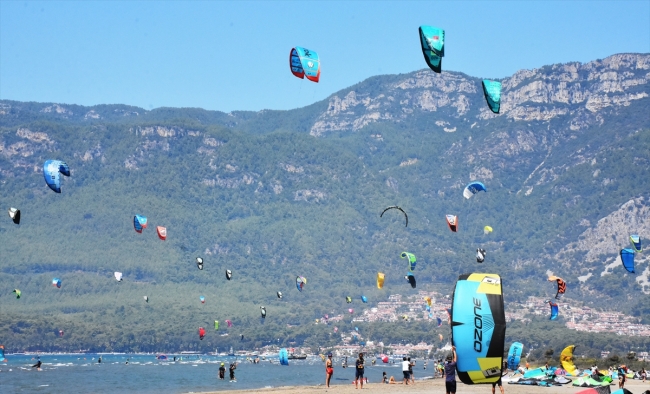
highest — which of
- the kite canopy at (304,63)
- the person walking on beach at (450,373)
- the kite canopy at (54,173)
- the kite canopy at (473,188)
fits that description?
the kite canopy at (304,63)

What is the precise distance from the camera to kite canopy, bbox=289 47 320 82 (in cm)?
5983

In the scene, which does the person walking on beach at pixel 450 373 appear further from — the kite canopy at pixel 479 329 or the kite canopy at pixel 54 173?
the kite canopy at pixel 54 173

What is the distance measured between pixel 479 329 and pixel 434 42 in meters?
19.6

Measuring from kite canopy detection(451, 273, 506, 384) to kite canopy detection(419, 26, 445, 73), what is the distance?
58.7 feet

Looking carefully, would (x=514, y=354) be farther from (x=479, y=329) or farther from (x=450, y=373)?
(x=479, y=329)

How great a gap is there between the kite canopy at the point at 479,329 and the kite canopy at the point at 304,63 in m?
29.7

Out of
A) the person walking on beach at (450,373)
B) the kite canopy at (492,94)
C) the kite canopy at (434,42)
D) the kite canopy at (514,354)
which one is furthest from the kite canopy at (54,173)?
the person walking on beach at (450,373)

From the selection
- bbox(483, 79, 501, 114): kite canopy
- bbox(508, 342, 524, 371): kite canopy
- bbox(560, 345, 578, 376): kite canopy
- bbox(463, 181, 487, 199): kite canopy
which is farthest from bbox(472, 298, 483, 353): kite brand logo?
bbox(508, 342, 524, 371): kite canopy

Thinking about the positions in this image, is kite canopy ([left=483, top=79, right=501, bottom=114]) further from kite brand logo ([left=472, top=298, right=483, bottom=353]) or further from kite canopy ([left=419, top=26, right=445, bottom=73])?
kite brand logo ([left=472, top=298, right=483, bottom=353])

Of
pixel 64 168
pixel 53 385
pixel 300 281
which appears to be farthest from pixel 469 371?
pixel 300 281

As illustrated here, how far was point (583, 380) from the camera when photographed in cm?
5928

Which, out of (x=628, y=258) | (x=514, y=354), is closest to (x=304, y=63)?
(x=514, y=354)

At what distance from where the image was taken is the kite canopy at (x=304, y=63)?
196ft

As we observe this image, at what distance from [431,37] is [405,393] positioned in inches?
720
